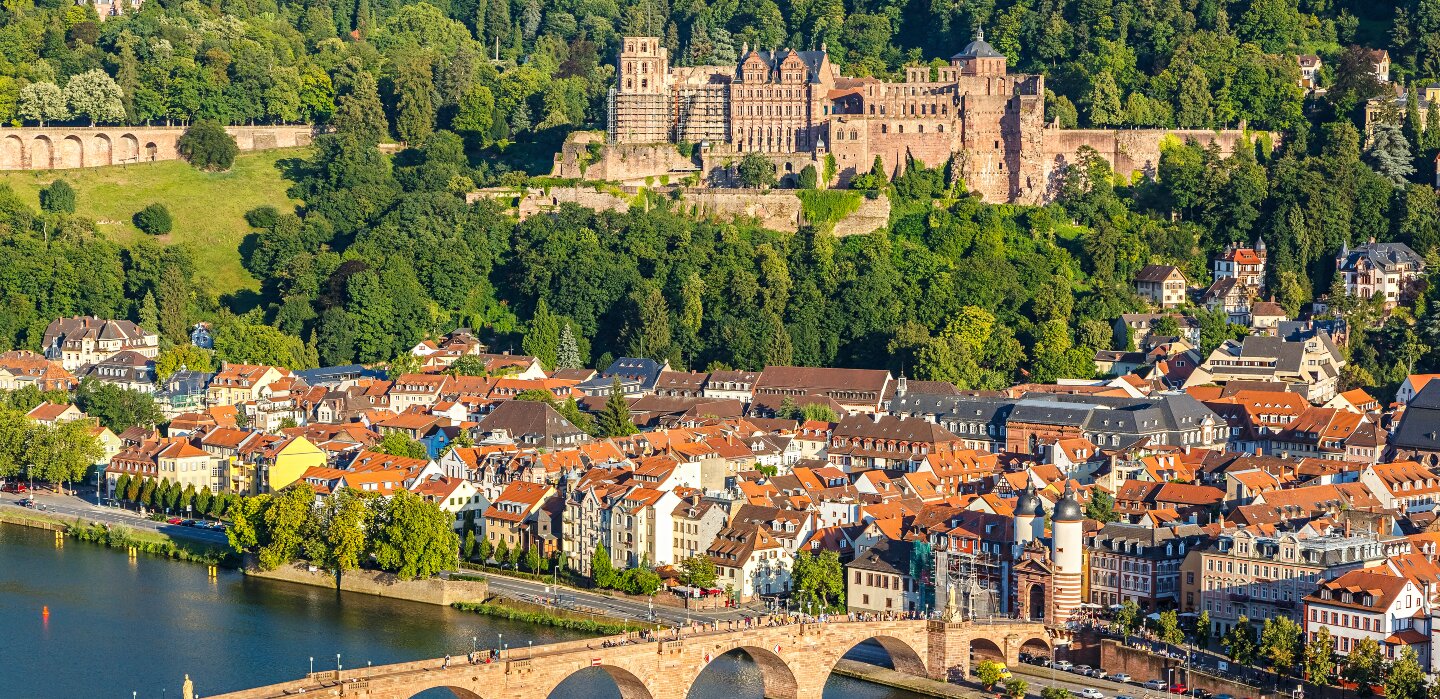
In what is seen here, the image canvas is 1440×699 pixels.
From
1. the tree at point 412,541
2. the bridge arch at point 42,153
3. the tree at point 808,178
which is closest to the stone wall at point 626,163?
the tree at point 808,178

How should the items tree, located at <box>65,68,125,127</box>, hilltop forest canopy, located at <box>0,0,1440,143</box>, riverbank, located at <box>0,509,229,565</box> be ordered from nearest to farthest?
riverbank, located at <box>0,509,229,565</box>, hilltop forest canopy, located at <box>0,0,1440,143</box>, tree, located at <box>65,68,125,127</box>

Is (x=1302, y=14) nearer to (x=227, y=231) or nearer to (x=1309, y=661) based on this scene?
(x=227, y=231)

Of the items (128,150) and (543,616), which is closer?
(543,616)

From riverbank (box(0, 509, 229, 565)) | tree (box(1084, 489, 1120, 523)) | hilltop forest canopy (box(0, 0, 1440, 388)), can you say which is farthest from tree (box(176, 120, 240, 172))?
tree (box(1084, 489, 1120, 523))

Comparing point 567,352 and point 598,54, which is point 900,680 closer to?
point 567,352

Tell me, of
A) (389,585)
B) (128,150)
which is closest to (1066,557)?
(389,585)

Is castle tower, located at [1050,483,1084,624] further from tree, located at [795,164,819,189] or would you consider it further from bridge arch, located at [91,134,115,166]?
bridge arch, located at [91,134,115,166]

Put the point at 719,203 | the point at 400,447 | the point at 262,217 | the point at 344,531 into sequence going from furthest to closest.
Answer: the point at 262,217 → the point at 719,203 → the point at 400,447 → the point at 344,531
